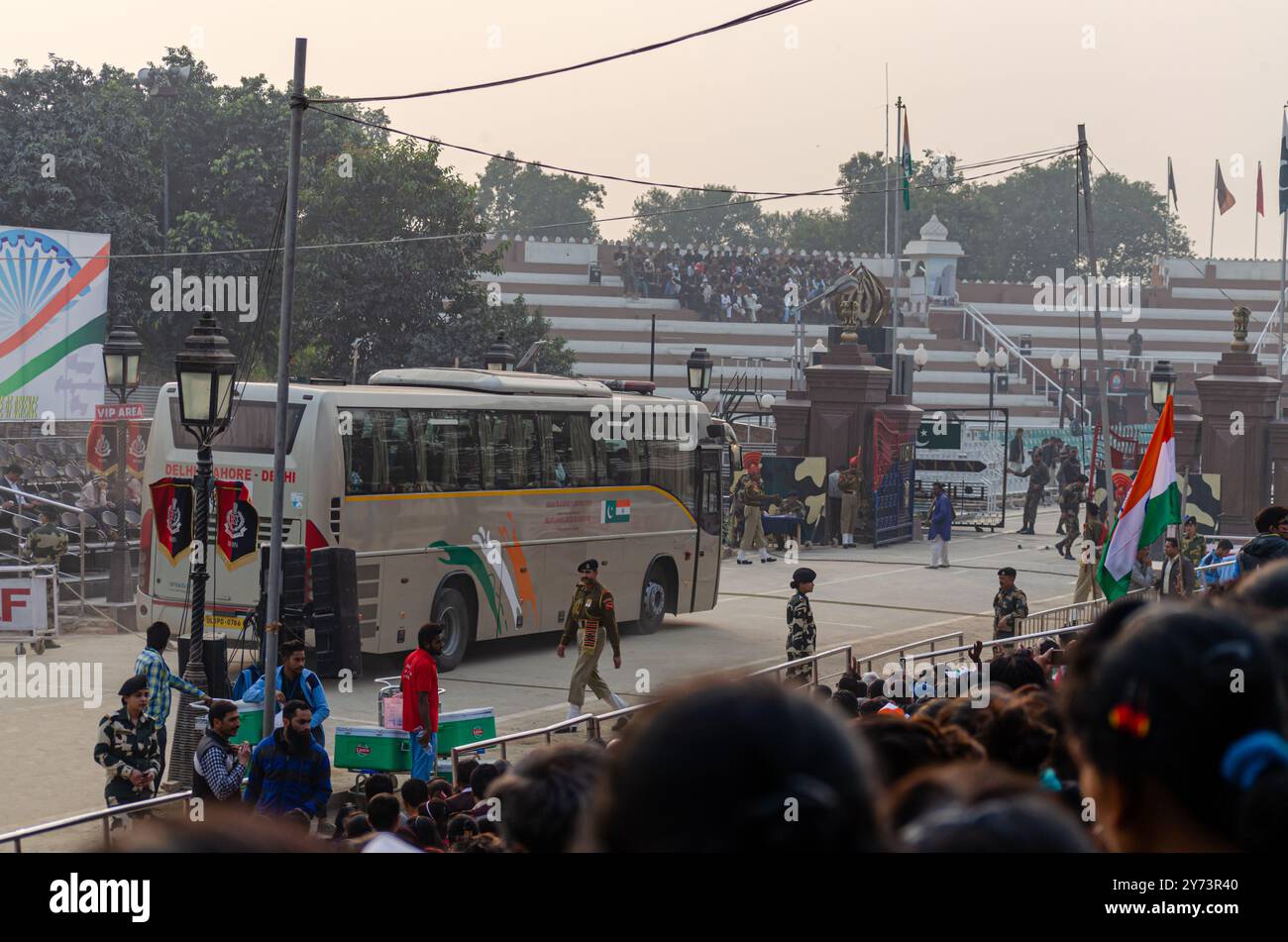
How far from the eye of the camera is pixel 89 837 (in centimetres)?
981

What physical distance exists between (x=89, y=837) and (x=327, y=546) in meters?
7.39

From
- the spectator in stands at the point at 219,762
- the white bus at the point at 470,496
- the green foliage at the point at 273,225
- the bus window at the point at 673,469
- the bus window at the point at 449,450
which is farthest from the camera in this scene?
the green foliage at the point at 273,225

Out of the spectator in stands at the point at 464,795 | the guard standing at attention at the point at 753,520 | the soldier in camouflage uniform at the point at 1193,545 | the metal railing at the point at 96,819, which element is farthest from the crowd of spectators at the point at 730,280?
the metal railing at the point at 96,819

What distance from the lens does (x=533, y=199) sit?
137 metres

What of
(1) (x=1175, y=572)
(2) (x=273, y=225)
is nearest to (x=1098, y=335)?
(1) (x=1175, y=572)

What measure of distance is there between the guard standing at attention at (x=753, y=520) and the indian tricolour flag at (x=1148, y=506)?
16.2 metres

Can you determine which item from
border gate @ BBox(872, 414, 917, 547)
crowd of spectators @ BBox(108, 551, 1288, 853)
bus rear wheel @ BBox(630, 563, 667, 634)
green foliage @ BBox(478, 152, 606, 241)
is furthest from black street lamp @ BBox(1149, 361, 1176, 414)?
green foliage @ BBox(478, 152, 606, 241)

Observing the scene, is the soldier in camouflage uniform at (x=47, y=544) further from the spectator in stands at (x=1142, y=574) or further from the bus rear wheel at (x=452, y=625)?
the spectator in stands at (x=1142, y=574)

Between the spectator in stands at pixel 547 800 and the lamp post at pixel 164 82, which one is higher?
the lamp post at pixel 164 82

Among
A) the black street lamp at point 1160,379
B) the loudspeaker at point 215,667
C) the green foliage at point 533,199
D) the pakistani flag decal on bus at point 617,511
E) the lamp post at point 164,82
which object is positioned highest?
the green foliage at point 533,199

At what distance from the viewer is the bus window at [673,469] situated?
21.7 meters

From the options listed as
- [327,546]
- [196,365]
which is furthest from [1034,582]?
[196,365]

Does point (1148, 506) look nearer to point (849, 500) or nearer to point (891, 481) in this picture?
point (849, 500)
